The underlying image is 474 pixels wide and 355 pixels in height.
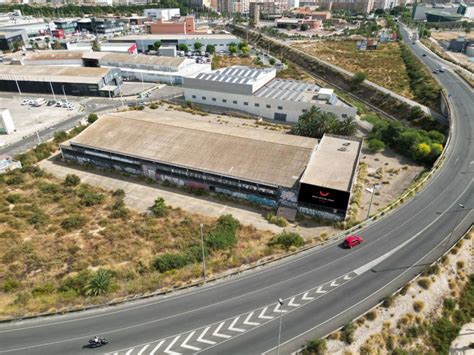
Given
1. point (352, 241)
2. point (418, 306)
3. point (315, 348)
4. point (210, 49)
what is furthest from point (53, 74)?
point (418, 306)

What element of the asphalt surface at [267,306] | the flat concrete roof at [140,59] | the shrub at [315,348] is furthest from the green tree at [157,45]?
the shrub at [315,348]

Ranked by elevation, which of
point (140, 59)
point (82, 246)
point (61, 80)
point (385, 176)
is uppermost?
point (140, 59)

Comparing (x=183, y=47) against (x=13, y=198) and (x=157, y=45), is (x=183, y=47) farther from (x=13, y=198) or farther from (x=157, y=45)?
(x=13, y=198)

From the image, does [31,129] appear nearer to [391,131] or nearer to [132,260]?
Answer: [132,260]

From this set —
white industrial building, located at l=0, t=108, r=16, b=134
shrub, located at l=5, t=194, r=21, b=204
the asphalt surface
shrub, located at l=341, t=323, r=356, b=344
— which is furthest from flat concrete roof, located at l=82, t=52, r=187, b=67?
shrub, located at l=341, t=323, r=356, b=344

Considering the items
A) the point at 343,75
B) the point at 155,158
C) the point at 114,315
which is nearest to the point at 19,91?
the point at 155,158

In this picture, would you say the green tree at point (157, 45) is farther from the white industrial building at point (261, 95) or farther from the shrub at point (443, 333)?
the shrub at point (443, 333)
